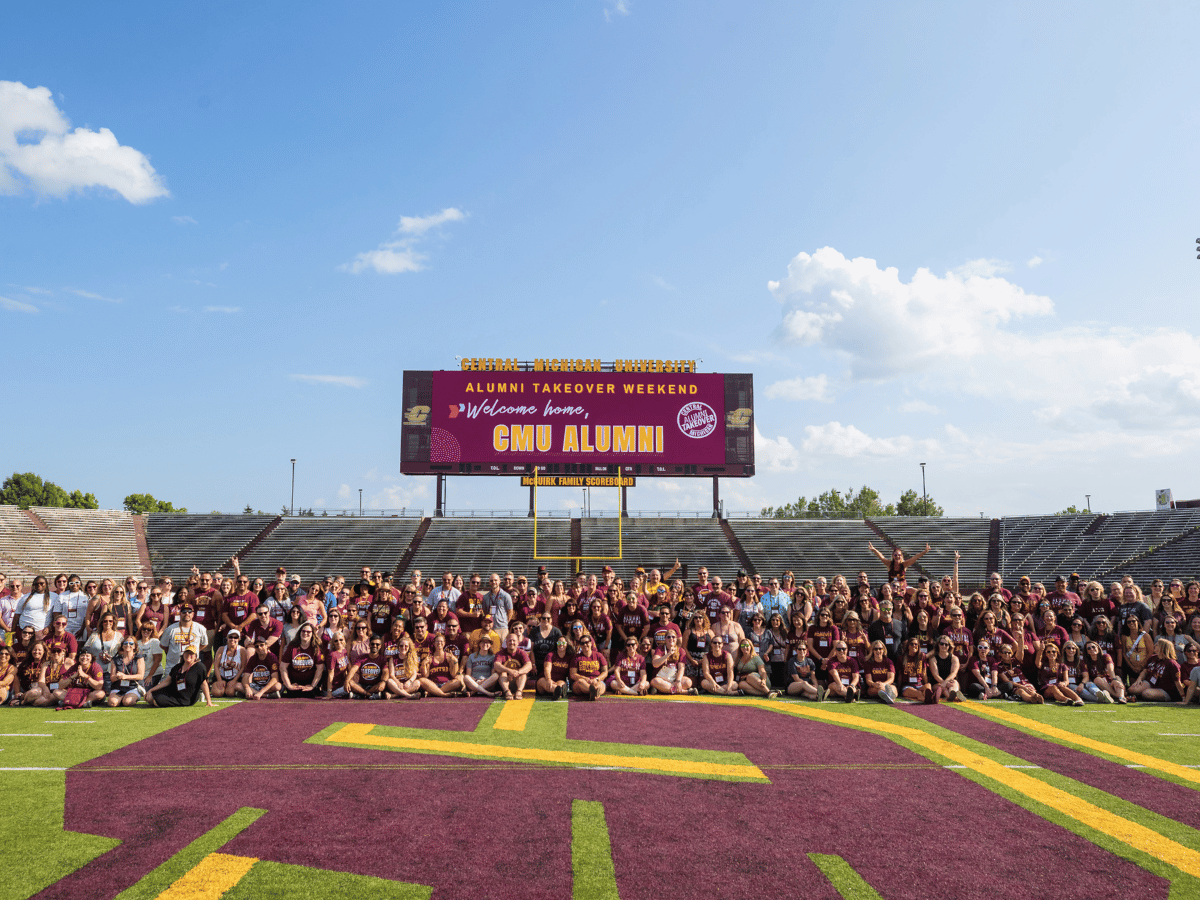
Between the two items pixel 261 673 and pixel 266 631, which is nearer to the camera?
pixel 261 673

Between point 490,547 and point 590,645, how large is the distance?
2652 centimetres

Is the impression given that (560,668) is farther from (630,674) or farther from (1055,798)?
(1055,798)

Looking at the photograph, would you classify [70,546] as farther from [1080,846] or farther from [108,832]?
[1080,846]

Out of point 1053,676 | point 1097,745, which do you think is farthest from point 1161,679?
point 1097,745

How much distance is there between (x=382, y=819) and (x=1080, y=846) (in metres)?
4.78

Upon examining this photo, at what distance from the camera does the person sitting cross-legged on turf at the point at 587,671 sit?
1001 cm

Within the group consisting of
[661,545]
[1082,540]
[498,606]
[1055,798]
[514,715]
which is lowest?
[514,715]

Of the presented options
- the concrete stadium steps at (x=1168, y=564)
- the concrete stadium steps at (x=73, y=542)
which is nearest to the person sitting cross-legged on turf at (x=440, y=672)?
the concrete stadium steps at (x=73, y=542)

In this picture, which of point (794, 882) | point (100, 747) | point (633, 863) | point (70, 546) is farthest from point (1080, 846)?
point (70, 546)

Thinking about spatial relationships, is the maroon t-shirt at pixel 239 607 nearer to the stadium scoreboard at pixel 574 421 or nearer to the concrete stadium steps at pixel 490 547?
the concrete stadium steps at pixel 490 547

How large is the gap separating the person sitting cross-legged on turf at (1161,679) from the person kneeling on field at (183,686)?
41.6 ft

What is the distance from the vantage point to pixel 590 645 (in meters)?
10.2

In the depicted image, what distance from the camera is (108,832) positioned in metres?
5.02

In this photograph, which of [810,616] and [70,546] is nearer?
[810,616]
